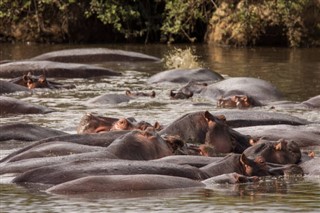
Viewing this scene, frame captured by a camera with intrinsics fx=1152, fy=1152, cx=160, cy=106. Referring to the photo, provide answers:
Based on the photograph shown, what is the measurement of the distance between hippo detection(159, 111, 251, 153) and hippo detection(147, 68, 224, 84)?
258 inches

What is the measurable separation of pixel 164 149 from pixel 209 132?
1.00m

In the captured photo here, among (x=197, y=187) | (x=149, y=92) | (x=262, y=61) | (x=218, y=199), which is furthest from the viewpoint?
(x=262, y=61)

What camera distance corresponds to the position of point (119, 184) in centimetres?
703

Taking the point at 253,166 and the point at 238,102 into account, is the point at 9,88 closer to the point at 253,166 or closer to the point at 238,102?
the point at 238,102

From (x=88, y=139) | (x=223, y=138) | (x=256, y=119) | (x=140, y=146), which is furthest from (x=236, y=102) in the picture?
(x=140, y=146)

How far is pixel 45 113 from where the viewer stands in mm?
12398

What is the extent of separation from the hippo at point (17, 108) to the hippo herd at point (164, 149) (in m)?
0.01

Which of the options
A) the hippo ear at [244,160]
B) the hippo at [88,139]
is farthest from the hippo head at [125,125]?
the hippo ear at [244,160]

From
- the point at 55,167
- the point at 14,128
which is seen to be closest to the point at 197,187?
the point at 55,167

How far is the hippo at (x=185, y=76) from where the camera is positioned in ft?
53.1

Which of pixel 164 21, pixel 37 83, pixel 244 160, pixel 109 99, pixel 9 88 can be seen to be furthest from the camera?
pixel 164 21

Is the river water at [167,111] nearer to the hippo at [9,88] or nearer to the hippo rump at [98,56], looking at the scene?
the hippo at [9,88]

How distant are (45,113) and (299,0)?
35.3 feet

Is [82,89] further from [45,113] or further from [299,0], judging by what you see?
[299,0]
